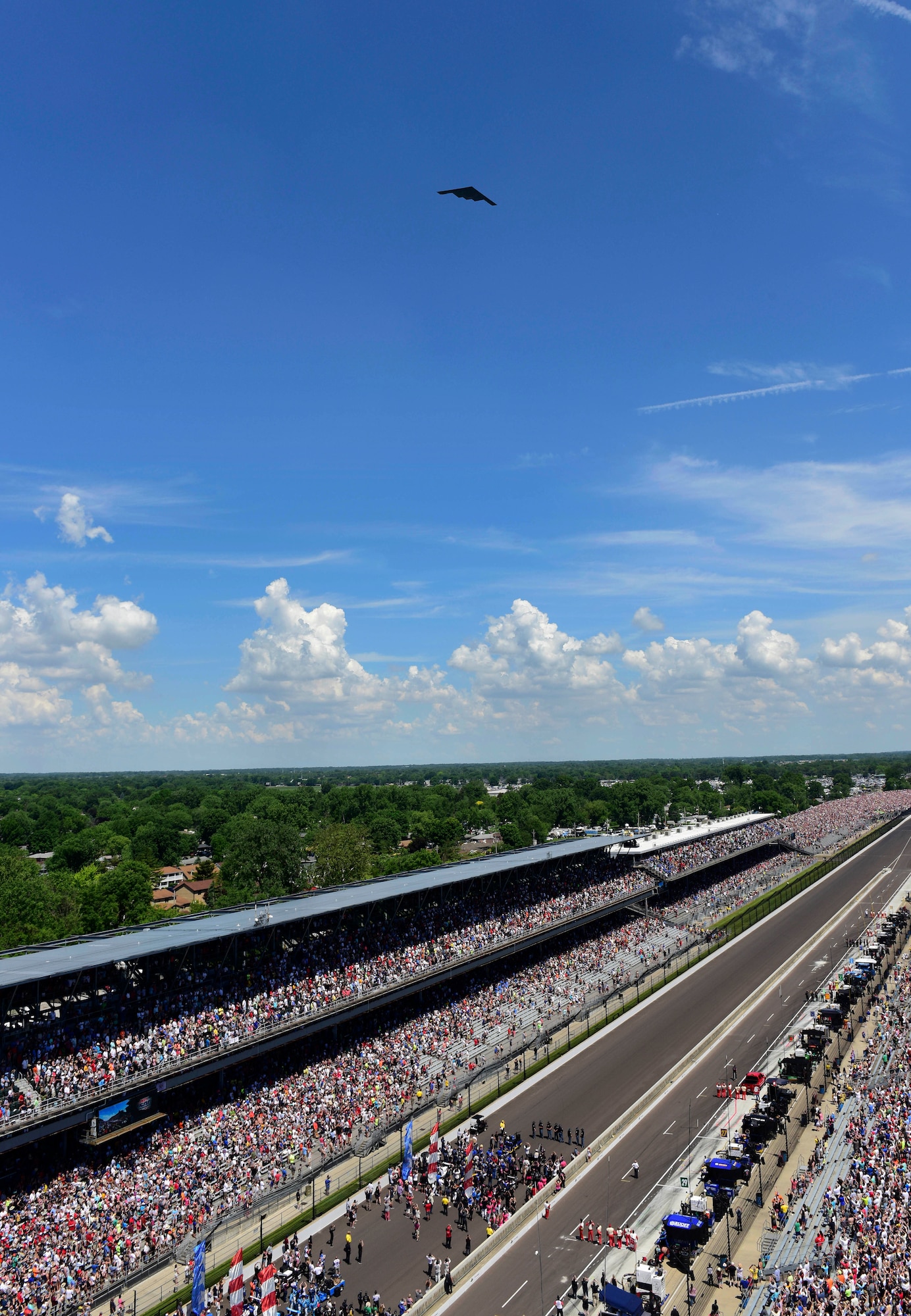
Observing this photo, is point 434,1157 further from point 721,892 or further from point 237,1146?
point 721,892

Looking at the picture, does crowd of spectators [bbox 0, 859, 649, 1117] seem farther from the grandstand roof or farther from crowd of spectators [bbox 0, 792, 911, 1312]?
the grandstand roof

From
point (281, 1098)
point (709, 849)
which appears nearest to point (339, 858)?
point (709, 849)

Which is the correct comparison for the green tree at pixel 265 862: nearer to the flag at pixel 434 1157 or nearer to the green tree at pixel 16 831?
the flag at pixel 434 1157

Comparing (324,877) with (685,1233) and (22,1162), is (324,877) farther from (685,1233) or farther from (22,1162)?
(685,1233)

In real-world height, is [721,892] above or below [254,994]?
below

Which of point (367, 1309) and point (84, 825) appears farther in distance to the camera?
point (84, 825)

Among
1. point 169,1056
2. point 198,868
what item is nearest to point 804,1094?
point 169,1056
